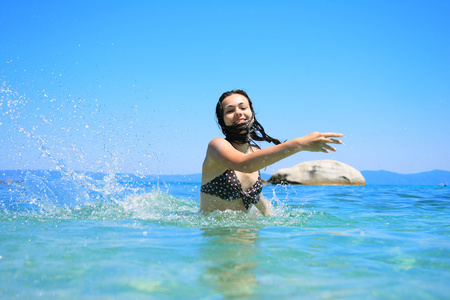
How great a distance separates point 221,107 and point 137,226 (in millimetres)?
1793

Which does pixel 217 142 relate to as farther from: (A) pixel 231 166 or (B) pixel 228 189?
(B) pixel 228 189

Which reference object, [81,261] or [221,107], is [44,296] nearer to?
[81,261]

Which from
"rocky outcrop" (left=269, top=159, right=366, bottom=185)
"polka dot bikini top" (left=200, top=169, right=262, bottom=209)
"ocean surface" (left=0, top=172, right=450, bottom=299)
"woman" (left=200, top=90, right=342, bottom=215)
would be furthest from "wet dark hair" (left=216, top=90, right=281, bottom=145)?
"rocky outcrop" (left=269, top=159, right=366, bottom=185)

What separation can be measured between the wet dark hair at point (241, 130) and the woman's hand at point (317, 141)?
1284 mm

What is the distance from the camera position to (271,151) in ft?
10.3

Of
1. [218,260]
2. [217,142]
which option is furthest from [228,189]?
[218,260]

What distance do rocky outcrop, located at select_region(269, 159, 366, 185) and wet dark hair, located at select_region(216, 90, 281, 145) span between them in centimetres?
2485

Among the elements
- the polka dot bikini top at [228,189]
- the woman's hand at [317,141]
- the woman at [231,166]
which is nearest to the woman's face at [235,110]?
the woman at [231,166]

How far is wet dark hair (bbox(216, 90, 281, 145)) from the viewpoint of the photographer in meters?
4.23

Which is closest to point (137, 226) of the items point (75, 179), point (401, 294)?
point (401, 294)

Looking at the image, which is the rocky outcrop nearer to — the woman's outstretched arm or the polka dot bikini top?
the polka dot bikini top

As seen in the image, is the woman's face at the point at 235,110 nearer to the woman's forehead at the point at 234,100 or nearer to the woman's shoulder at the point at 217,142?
the woman's forehead at the point at 234,100

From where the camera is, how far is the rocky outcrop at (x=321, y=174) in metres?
29.2

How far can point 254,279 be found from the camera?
5.96 feet
